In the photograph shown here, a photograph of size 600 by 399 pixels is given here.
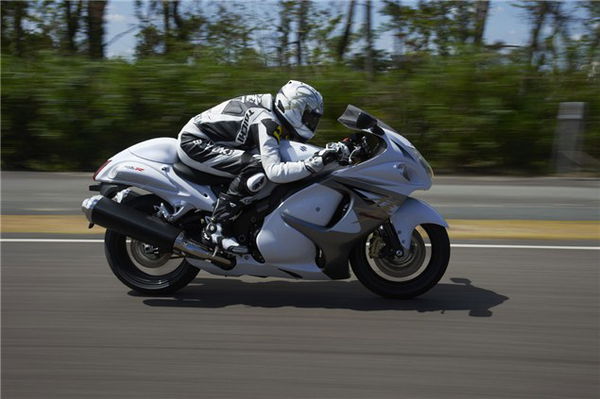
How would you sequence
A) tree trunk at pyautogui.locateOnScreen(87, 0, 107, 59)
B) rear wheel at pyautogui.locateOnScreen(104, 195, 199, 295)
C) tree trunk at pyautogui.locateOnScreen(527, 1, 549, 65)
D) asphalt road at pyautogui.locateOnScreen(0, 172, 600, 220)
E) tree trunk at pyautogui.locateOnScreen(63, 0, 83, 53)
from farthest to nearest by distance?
tree trunk at pyautogui.locateOnScreen(63, 0, 83, 53) → tree trunk at pyautogui.locateOnScreen(87, 0, 107, 59) → tree trunk at pyautogui.locateOnScreen(527, 1, 549, 65) → asphalt road at pyautogui.locateOnScreen(0, 172, 600, 220) → rear wheel at pyautogui.locateOnScreen(104, 195, 199, 295)

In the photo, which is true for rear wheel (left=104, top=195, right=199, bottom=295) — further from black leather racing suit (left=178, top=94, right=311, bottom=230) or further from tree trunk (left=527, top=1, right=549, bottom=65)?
tree trunk (left=527, top=1, right=549, bottom=65)

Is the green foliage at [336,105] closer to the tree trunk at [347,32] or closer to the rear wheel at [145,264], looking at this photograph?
the tree trunk at [347,32]

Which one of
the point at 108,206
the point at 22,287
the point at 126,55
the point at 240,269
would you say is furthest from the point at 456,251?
the point at 126,55

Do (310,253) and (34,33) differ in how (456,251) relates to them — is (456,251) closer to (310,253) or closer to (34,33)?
(310,253)

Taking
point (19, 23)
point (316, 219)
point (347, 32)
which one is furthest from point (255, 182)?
point (19, 23)

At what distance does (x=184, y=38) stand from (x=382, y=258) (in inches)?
462

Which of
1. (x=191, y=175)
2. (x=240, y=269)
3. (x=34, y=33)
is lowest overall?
(x=34, y=33)

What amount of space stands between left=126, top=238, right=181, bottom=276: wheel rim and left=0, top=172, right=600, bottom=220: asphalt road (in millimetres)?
3625

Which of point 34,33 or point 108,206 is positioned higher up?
point 108,206

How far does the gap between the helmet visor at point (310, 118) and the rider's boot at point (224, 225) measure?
73 centimetres

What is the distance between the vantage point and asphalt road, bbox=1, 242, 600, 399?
4398mm

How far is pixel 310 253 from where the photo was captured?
5.85m

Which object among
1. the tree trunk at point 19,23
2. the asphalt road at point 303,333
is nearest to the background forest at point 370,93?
the tree trunk at point 19,23

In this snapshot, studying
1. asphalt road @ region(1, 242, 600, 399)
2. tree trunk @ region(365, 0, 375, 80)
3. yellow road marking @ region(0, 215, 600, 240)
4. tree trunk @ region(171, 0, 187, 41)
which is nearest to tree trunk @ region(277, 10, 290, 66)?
tree trunk @ region(365, 0, 375, 80)
